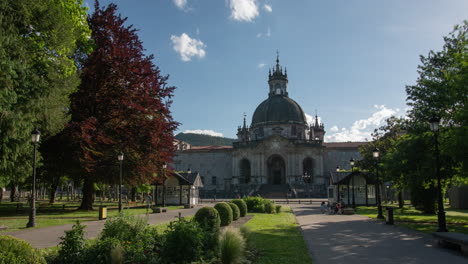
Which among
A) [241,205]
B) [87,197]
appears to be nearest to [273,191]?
[87,197]

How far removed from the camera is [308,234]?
16391 mm

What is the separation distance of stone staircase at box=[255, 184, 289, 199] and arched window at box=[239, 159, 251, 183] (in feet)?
27.0

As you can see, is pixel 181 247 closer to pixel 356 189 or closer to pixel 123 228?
pixel 123 228

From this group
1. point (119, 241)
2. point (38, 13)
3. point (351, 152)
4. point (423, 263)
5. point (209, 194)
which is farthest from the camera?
point (351, 152)

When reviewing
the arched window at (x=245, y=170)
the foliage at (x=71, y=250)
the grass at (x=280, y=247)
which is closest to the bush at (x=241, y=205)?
the grass at (x=280, y=247)

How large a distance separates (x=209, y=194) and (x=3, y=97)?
62.6 m

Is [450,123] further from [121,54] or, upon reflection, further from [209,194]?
[209,194]

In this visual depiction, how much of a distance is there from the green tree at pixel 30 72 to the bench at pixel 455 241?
18.6m

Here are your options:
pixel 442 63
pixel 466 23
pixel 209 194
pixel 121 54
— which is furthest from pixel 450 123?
pixel 209 194

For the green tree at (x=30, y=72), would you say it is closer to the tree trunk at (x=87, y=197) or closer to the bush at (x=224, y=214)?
the tree trunk at (x=87, y=197)

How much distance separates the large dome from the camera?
274 ft

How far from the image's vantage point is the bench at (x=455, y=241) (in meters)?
11.4

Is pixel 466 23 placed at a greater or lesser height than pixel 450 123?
greater

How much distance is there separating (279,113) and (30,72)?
68.1m
